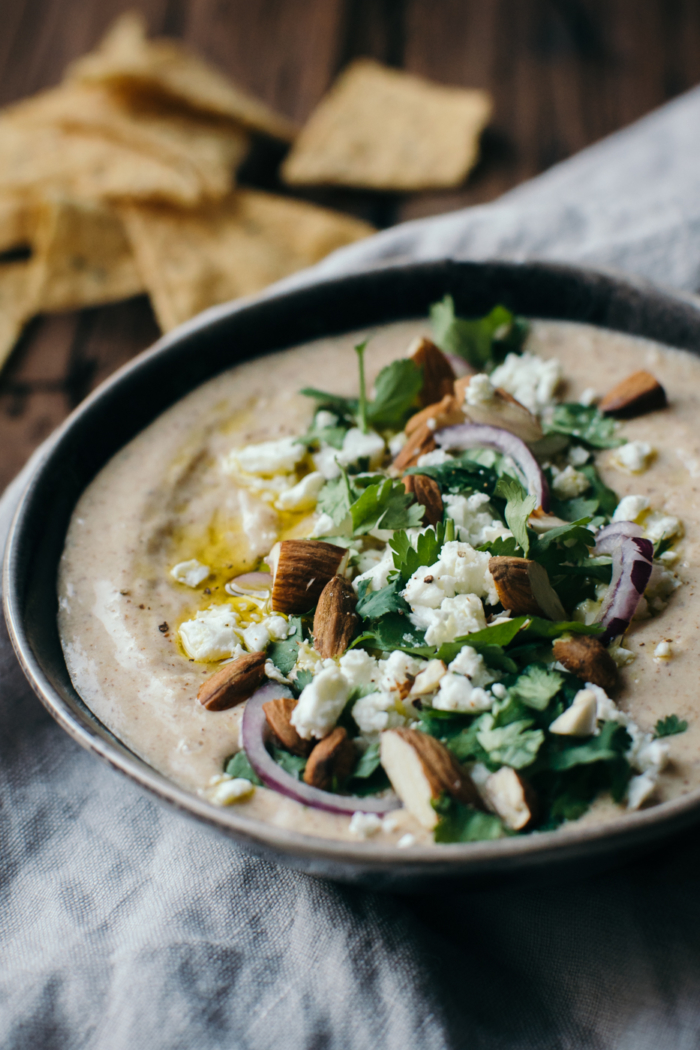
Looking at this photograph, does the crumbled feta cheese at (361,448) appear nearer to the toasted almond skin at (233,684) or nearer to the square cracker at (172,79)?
the toasted almond skin at (233,684)

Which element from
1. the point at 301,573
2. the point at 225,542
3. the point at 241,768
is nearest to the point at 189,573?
the point at 225,542

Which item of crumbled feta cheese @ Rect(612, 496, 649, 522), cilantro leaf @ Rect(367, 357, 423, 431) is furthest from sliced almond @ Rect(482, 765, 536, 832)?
cilantro leaf @ Rect(367, 357, 423, 431)

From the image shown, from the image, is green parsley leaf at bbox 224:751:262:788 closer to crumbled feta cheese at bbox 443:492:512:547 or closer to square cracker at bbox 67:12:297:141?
crumbled feta cheese at bbox 443:492:512:547

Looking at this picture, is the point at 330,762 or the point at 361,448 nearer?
the point at 330,762

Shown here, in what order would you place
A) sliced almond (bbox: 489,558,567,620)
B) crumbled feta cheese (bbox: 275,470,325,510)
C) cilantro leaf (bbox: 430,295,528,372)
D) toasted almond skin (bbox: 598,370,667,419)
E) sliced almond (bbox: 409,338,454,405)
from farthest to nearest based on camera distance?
cilantro leaf (bbox: 430,295,528,372)
sliced almond (bbox: 409,338,454,405)
toasted almond skin (bbox: 598,370,667,419)
crumbled feta cheese (bbox: 275,470,325,510)
sliced almond (bbox: 489,558,567,620)

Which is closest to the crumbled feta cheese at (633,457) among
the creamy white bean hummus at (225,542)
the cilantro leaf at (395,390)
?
the creamy white bean hummus at (225,542)

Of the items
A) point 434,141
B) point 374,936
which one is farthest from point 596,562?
point 434,141

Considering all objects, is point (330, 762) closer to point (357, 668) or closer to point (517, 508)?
point (357, 668)
